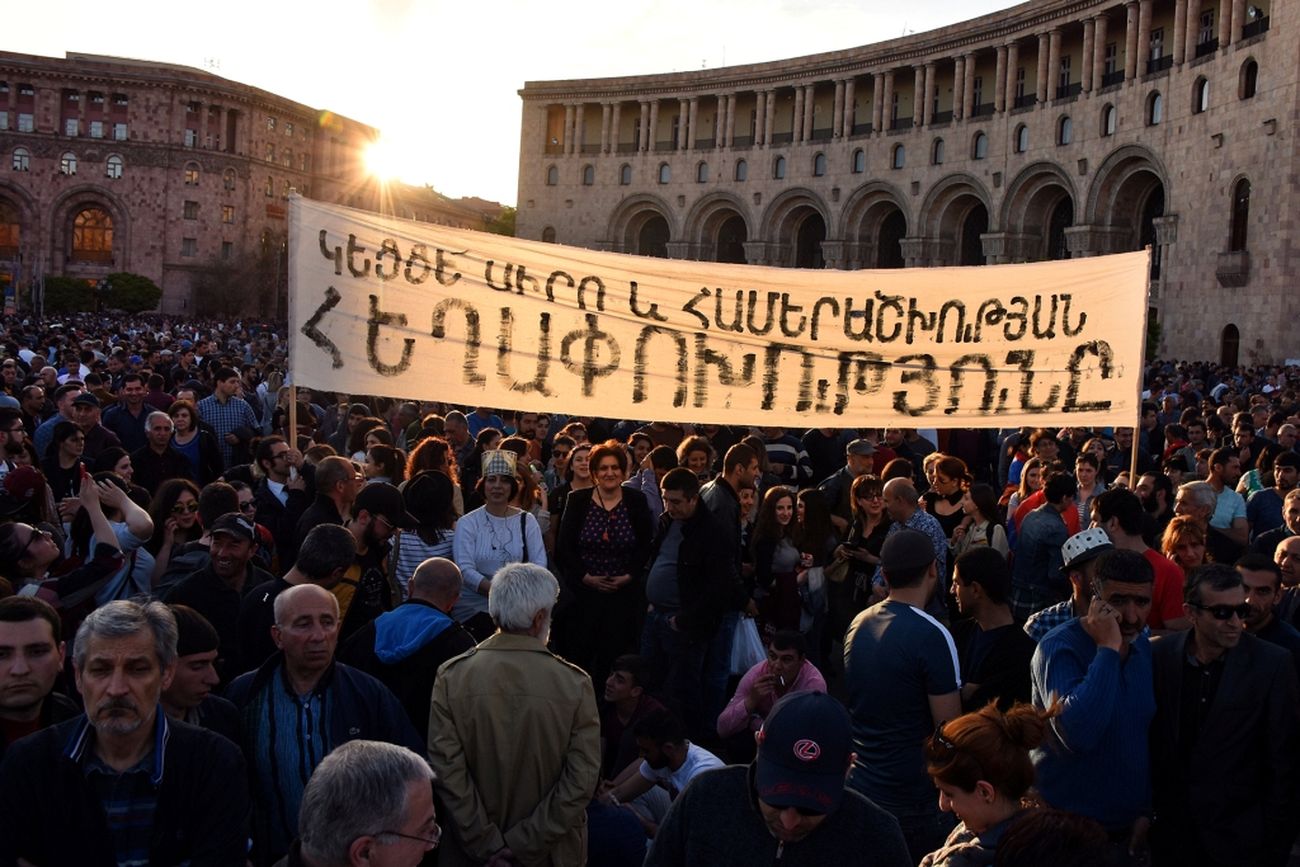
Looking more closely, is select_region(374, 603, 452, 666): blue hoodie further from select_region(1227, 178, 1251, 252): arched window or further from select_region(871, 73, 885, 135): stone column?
select_region(871, 73, 885, 135): stone column

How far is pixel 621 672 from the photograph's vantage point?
5895 mm

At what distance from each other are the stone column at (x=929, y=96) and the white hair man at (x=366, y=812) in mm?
49970

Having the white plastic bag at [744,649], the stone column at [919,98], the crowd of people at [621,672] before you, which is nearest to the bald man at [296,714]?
the crowd of people at [621,672]

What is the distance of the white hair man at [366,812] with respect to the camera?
283cm

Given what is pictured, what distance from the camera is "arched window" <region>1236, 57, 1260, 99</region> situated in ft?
110

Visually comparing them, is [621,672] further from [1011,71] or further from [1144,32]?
[1011,71]

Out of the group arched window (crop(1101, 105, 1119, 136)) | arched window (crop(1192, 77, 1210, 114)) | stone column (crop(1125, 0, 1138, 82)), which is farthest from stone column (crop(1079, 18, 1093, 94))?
arched window (crop(1192, 77, 1210, 114))

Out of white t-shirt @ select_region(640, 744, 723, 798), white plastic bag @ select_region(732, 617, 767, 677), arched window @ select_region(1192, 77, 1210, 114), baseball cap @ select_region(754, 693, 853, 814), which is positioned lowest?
white t-shirt @ select_region(640, 744, 723, 798)

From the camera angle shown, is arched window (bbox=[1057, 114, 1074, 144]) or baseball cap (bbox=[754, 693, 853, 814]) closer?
baseball cap (bbox=[754, 693, 853, 814])

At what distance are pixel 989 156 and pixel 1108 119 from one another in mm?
6145

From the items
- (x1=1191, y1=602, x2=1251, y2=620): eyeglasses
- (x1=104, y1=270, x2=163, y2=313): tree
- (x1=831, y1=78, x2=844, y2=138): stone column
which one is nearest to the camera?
(x1=1191, y1=602, x2=1251, y2=620): eyeglasses

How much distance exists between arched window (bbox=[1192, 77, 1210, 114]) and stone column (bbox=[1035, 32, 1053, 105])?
8.08 meters

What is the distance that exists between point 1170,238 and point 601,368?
32.5 metres

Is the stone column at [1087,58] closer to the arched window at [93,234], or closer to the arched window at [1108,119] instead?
the arched window at [1108,119]
